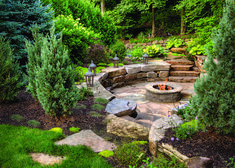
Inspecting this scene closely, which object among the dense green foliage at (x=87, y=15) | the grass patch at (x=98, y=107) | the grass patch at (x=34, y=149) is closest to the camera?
the grass patch at (x=34, y=149)

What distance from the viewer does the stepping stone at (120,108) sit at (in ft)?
13.2

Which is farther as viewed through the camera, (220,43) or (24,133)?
(24,133)

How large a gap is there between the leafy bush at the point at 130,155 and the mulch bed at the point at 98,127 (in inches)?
3.1

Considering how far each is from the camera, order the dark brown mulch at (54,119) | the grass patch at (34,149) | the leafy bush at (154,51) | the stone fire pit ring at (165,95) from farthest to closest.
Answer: the leafy bush at (154,51) < the stone fire pit ring at (165,95) < the dark brown mulch at (54,119) < the grass patch at (34,149)

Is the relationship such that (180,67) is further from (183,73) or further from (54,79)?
(54,79)

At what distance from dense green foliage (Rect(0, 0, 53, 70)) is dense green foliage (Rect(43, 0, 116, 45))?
257 centimetres

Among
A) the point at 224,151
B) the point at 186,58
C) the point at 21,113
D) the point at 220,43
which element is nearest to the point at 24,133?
the point at 21,113

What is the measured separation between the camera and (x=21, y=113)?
3654 mm

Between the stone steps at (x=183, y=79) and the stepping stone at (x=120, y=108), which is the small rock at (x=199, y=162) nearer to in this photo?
the stepping stone at (x=120, y=108)

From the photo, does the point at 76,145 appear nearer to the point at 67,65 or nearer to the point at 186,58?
the point at 67,65

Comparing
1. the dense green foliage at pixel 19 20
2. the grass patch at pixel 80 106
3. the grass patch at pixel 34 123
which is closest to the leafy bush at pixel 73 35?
the dense green foliage at pixel 19 20

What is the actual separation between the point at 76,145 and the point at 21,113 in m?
1.61

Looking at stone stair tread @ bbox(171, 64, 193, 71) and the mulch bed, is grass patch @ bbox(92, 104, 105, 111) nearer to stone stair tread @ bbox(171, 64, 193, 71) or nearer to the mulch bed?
the mulch bed

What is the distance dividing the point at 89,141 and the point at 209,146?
1687 mm
